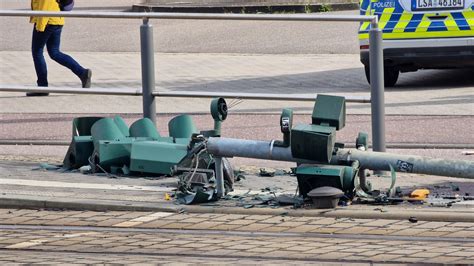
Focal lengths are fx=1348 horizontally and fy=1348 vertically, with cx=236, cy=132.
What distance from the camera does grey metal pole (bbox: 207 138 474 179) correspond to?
27.4ft

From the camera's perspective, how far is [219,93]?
10.2 m

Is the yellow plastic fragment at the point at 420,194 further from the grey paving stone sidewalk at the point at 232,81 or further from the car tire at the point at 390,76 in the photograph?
the car tire at the point at 390,76

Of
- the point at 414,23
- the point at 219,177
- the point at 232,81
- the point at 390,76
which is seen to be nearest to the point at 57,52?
the point at 232,81

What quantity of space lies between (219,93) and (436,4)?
4326 millimetres

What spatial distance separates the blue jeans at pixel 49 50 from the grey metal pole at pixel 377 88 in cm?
550

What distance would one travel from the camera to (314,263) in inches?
274

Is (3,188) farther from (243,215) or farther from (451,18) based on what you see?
(451,18)

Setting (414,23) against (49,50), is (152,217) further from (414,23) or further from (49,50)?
(49,50)

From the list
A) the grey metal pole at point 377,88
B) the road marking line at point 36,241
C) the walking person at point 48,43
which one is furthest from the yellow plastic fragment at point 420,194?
the walking person at point 48,43

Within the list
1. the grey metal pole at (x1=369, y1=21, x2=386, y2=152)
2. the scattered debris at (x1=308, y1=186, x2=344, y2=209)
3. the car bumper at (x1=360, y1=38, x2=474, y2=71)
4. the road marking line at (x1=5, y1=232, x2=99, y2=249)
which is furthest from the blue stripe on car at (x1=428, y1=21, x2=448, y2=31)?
the road marking line at (x1=5, y1=232, x2=99, y2=249)

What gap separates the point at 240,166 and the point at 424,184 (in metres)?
1.57

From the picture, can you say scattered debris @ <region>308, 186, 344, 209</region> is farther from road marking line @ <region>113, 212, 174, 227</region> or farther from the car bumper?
the car bumper

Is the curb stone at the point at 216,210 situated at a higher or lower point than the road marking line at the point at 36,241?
higher

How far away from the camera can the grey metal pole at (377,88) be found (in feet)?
30.8
